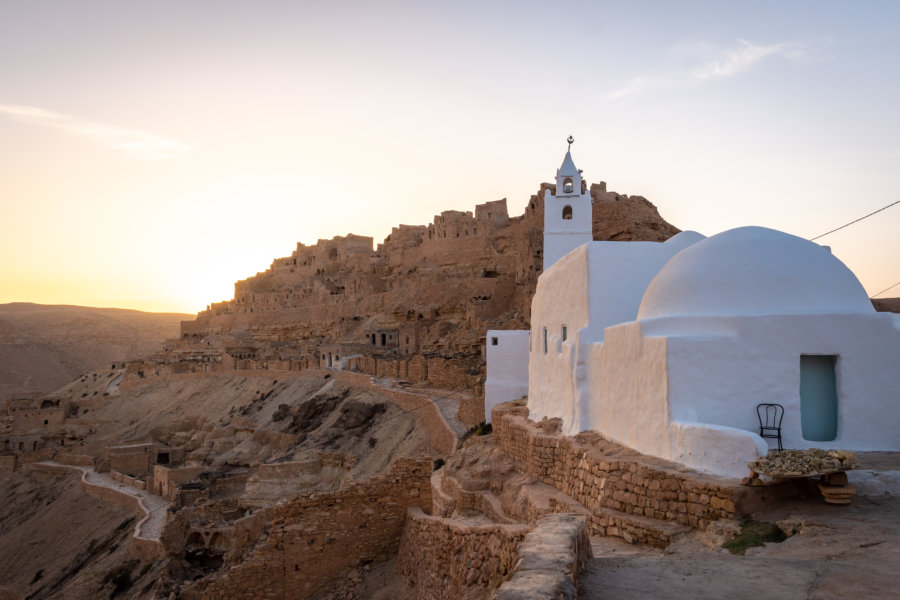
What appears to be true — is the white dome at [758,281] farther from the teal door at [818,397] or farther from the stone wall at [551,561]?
the stone wall at [551,561]

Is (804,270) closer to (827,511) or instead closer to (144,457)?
(827,511)

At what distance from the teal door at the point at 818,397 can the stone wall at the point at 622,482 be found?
1.74m

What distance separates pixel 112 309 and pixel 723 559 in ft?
504

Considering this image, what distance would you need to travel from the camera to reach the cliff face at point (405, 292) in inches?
1166

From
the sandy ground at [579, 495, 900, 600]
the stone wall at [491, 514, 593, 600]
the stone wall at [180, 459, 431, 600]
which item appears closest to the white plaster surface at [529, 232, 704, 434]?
the stone wall at [180, 459, 431, 600]

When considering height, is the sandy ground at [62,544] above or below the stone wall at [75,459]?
below

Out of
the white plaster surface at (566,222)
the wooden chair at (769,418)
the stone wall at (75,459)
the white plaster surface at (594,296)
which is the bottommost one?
the stone wall at (75,459)

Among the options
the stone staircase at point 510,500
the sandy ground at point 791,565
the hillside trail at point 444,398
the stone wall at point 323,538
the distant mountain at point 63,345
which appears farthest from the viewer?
the distant mountain at point 63,345

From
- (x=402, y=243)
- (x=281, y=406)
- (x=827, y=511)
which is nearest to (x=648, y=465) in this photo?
(x=827, y=511)

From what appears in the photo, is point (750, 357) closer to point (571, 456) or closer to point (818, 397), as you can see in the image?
point (818, 397)

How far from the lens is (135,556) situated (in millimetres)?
16938

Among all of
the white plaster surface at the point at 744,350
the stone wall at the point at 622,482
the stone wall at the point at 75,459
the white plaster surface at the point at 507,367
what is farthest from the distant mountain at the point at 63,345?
the white plaster surface at the point at 744,350

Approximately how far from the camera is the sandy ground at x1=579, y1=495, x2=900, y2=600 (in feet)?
13.7

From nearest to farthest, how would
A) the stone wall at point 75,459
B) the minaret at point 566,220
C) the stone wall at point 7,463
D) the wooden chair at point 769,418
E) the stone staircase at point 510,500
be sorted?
the stone staircase at point 510,500 < the wooden chair at point 769,418 < the minaret at point 566,220 < the stone wall at point 75,459 < the stone wall at point 7,463
